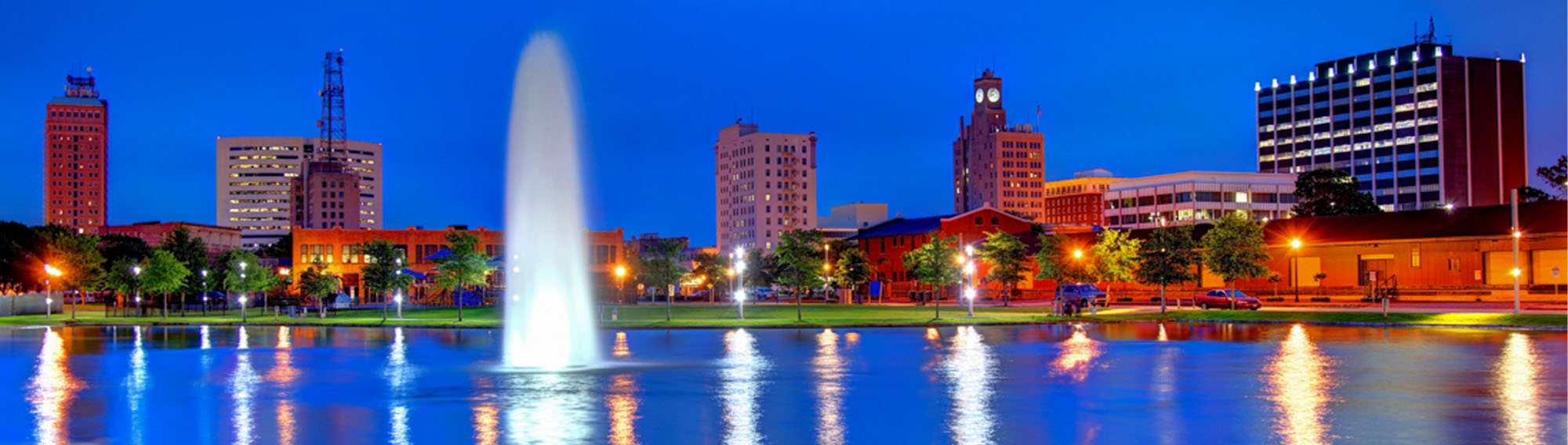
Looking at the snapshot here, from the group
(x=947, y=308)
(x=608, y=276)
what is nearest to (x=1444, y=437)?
(x=947, y=308)

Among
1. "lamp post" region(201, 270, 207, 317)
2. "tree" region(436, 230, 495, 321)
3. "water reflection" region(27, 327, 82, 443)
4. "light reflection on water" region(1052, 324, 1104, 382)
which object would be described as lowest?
"light reflection on water" region(1052, 324, 1104, 382)

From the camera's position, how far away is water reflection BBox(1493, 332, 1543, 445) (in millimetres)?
18375

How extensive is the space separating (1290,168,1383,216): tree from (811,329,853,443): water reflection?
105768 mm

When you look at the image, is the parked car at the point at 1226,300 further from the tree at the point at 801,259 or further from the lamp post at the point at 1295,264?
the tree at the point at 801,259

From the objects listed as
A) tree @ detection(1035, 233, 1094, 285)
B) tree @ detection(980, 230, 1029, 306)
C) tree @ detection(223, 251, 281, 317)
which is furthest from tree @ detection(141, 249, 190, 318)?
tree @ detection(1035, 233, 1094, 285)

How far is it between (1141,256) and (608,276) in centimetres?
6874

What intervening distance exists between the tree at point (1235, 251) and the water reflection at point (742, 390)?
40.8m

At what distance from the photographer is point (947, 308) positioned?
3137 inches

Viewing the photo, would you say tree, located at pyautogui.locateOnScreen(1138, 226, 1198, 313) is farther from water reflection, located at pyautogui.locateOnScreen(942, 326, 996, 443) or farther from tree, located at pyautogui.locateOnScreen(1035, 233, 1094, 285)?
water reflection, located at pyautogui.locateOnScreen(942, 326, 996, 443)

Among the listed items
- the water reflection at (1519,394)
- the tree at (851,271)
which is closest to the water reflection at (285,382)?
the water reflection at (1519,394)

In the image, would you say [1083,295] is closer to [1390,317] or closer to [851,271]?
Result: [851,271]

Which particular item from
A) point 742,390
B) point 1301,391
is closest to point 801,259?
point 742,390

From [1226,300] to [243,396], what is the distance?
5985cm

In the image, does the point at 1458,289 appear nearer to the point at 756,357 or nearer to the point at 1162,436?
the point at 756,357
